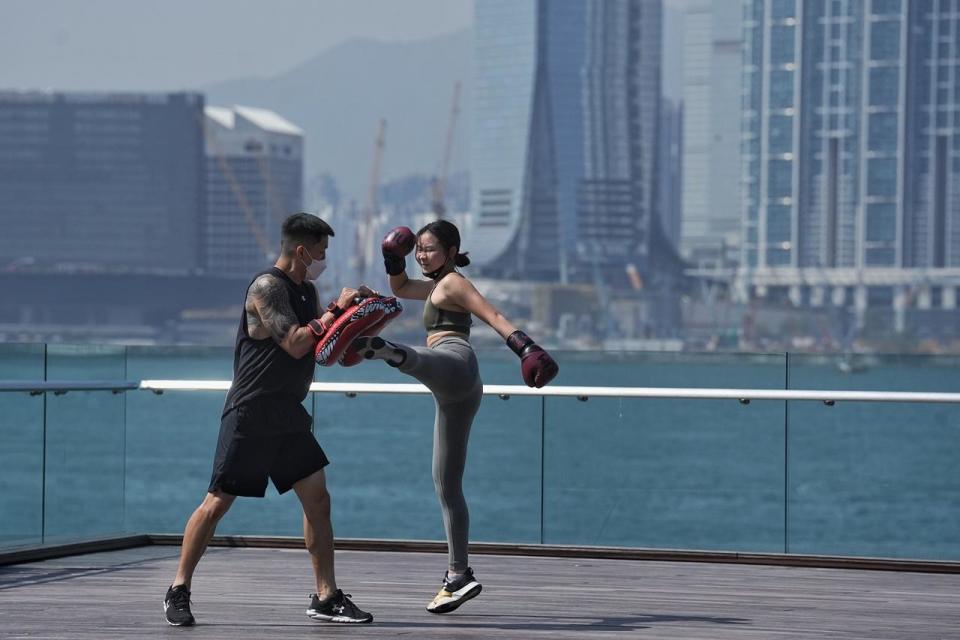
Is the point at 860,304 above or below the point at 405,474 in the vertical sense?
above

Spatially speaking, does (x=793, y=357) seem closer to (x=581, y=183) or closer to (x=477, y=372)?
(x=477, y=372)

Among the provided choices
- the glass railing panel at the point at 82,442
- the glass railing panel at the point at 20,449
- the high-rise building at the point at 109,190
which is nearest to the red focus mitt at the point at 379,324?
the glass railing panel at the point at 82,442

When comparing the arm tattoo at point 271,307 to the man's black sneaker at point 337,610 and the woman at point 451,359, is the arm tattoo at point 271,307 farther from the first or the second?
the man's black sneaker at point 337,610

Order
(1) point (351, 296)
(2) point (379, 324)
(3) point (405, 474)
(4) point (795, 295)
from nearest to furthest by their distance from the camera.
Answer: (1) point (351, 296) < (2) point (379, 324) < (3) point (405, 474) < (4) point (795, 295)

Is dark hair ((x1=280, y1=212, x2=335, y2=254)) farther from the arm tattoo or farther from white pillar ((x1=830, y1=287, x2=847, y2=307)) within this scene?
white pillar ((x1=830, y1=287, x2=847, y2=307))

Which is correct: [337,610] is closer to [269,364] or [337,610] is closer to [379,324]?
[269,364]

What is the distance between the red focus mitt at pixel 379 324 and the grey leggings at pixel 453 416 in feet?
0.57

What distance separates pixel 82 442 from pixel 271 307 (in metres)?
4.09

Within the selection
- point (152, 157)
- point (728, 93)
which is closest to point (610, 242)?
point (728, 93)

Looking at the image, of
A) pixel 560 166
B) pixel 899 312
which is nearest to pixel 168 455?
pixel 899 312

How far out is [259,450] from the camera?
658 centimetres

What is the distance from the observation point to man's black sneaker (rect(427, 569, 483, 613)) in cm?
683

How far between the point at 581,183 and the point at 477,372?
607ft

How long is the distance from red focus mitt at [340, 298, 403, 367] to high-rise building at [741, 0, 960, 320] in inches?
6404
